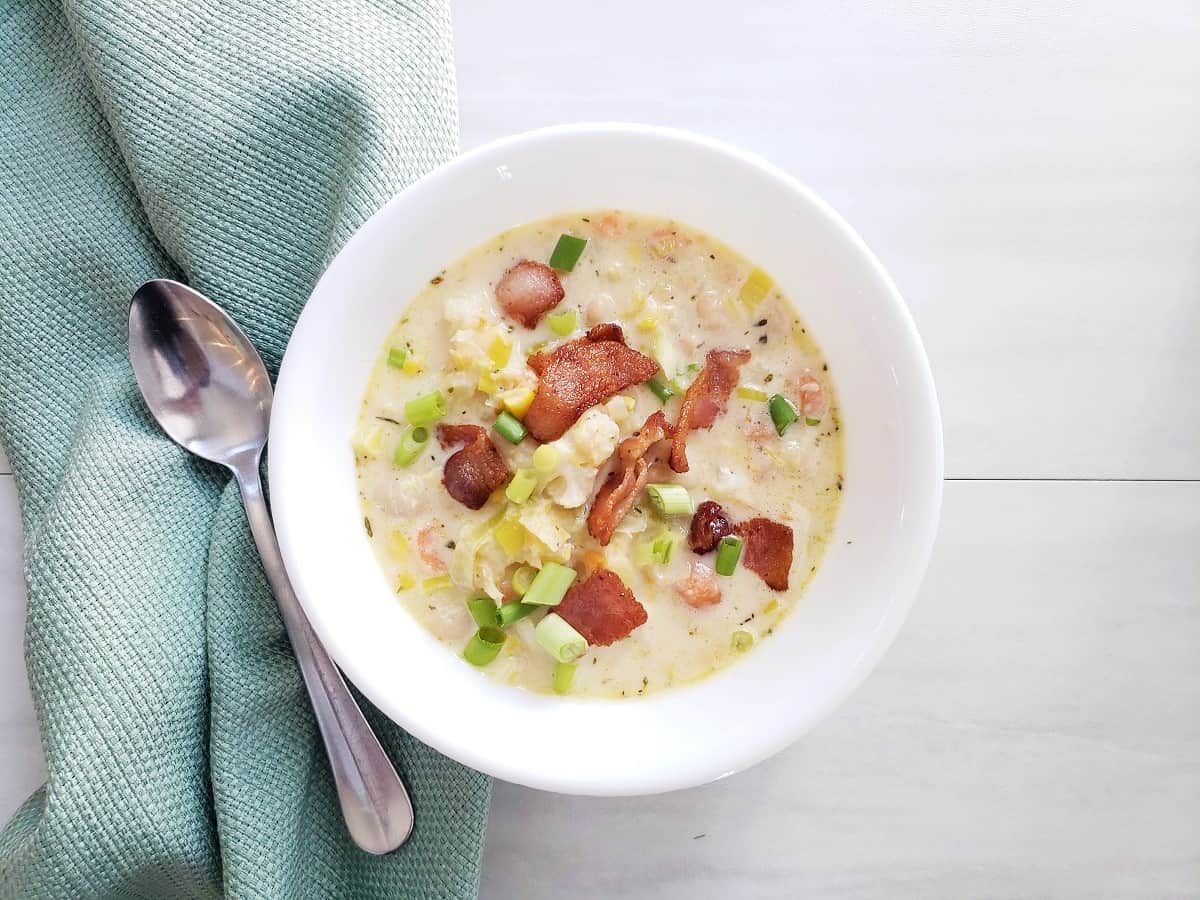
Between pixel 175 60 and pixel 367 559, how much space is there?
1097mm

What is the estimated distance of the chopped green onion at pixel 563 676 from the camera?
203cm

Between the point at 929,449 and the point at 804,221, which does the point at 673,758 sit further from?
the point at 804,221

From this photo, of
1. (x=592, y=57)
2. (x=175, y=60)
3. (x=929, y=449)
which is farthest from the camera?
A: (x=592, y=57)

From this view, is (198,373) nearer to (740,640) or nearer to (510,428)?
(510,428)

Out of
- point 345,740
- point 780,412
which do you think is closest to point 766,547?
point 780,412

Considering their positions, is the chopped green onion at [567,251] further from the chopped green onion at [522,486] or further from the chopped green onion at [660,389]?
the chopped green onion at [522,486]

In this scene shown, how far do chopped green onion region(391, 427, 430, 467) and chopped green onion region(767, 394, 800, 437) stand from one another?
698 millimetres

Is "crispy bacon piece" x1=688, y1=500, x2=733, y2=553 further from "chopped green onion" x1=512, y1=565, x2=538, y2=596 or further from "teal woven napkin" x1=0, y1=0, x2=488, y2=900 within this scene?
"teal woven napkin" x1=0, y1=0, x2=488, y2=900

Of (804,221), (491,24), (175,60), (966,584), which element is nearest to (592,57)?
(491,24)

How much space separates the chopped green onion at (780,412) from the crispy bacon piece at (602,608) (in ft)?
1.47

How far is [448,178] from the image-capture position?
193 centimetres

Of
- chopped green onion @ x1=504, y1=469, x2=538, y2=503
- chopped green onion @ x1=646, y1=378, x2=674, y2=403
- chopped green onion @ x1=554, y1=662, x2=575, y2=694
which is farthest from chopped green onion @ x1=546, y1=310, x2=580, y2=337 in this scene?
chopped green onion @ x1=554, y1=662, x2=575, y2=694

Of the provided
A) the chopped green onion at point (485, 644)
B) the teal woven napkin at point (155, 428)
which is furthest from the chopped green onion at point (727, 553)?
the teal woven napkin at point (155, 428)

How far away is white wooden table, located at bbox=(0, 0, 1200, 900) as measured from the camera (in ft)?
7.63
